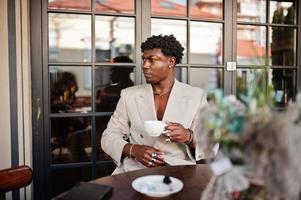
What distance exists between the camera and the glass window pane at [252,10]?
2898 mm

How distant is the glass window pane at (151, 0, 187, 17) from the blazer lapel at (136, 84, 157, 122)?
37.2 inches

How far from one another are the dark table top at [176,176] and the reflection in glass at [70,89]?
1267mm

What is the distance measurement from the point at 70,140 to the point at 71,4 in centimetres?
111

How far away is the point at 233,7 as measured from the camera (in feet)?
9.04

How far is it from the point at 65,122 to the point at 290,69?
209 centimetres

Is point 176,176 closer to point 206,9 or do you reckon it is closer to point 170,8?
point 170,8

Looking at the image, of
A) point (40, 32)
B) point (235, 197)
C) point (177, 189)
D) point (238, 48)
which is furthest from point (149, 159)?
point (238, 48)

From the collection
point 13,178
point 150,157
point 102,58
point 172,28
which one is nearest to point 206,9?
point 172,28

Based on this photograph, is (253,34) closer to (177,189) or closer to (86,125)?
(86,125)

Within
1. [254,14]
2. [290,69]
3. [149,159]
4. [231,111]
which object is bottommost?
[149,159]

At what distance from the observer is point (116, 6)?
2.54m

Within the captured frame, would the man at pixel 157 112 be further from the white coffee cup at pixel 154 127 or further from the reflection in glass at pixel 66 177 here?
the reflection in glass at pixel 66 177

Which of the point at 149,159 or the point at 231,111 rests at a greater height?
the point at 231,111

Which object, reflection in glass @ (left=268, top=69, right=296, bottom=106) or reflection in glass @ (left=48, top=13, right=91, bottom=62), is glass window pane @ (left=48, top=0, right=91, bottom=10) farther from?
reflection in glass @ (left=268, top=69, right=296, bottom=106)
